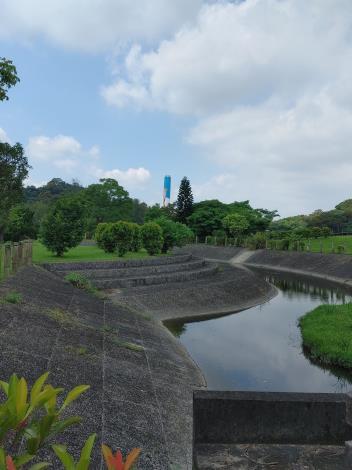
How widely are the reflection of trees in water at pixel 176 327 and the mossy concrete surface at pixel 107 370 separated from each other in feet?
8.79

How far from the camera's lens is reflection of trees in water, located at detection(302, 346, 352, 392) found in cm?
1165

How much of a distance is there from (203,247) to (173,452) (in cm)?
5387

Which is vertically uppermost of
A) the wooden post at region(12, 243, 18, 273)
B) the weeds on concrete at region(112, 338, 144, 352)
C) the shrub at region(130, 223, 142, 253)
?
the shrub at region(130, 223, 142, 253)

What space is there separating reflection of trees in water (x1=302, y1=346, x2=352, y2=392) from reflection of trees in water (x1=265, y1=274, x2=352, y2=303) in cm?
1279

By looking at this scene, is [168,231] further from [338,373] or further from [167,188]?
[167,188]

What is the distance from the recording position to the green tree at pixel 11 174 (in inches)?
1425

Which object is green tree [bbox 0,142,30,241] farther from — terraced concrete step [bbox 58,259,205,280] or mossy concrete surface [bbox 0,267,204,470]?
mossy concrete surface [bbox 0,267,204,470]

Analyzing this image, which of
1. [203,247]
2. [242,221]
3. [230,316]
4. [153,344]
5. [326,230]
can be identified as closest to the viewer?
[153,344]

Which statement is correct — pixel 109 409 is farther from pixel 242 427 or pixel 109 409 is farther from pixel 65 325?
pixel 65 325

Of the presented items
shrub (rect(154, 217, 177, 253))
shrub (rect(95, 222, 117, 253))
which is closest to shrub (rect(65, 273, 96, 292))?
shrub (rect(95, 222, 117, 253))

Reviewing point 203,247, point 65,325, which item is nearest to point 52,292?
point 65,325

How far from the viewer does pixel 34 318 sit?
10.2 meters

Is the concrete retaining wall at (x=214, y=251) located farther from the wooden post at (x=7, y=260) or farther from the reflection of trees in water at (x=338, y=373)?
the reflection of trees in water at (x=338, y=373)

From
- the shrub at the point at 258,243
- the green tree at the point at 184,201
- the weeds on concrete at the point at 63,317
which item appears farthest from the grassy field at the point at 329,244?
the weeds on concrete at the point at 63,317
